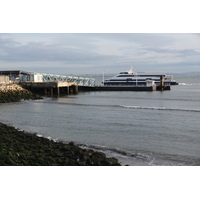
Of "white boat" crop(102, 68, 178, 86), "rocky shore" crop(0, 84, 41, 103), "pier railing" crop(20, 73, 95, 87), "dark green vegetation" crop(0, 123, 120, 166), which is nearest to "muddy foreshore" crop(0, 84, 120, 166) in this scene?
"dark green vegetation" crop(0, 123, 120, 166)

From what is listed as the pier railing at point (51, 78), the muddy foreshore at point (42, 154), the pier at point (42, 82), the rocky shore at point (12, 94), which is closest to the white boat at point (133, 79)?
the pier railing at point (51, 78)

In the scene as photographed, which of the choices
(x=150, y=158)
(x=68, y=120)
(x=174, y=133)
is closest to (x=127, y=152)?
(x=150, y=158)

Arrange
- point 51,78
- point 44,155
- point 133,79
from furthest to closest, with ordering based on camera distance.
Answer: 1. point 133,79
2. point 51,78
3. point 44,155

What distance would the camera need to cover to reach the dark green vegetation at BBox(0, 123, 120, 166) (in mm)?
9508

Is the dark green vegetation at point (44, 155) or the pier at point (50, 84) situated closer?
the dark green vegetation at point (44, 155)

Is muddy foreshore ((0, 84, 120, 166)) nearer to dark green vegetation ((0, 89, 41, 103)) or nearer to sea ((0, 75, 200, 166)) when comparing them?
sea ((0, 75, 200, 166))

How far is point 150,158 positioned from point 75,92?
4427cm

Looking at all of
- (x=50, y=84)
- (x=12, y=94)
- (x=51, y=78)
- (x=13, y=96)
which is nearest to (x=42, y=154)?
(x=13, y=96)

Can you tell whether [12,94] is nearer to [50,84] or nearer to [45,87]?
[45,87]

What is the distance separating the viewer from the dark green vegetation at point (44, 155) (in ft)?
31.2

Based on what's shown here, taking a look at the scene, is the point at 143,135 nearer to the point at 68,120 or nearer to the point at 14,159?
the point at 68,120

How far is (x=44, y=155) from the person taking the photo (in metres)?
10.4

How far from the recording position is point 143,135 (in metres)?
16.3

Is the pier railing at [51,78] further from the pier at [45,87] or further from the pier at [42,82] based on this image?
the pier at [45,87]
